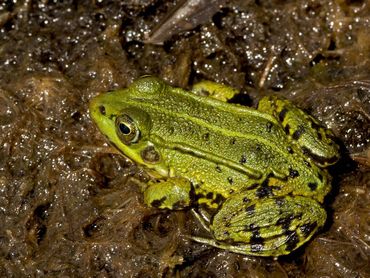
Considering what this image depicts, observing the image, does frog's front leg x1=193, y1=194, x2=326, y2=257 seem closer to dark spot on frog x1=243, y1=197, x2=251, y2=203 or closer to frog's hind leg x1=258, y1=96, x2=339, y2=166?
dark spot on frog x1=243, y1=197, x2=251, y2=203

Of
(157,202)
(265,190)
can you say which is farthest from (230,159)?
(157,202)

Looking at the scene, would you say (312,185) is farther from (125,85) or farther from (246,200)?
(125,85)

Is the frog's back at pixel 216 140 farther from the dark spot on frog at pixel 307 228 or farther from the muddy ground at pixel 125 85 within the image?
the muddy ground at pixel 125 85

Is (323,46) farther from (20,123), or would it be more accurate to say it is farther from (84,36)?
(20,123)

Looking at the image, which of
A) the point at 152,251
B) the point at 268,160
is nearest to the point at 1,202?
the point at 152,251

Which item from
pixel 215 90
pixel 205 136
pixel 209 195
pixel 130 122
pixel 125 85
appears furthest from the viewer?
pixel 125 85
